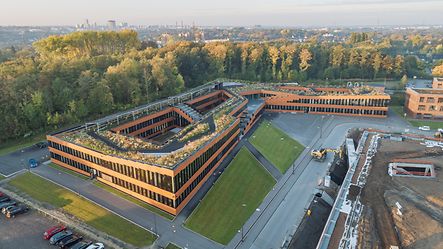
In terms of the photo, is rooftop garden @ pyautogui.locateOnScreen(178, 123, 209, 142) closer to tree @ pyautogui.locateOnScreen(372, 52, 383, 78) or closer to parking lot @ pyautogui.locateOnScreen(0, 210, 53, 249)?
parking lot @ pyautogui.locateOnScreen(0, 210, 53, 249)

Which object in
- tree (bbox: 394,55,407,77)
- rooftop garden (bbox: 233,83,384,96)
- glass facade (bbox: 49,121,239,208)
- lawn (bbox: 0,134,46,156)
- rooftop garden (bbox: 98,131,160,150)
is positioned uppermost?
tree (bbox: 394,55,407,77)

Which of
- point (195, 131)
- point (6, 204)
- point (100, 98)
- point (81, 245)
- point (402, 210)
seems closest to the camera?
point (81, 245)

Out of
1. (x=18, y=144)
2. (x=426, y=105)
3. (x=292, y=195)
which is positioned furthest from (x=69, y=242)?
(x=426, y=105)

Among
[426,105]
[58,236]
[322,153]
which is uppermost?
[426,105]

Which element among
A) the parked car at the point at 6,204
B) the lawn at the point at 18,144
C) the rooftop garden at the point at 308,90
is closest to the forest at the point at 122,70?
the lawn at the point at 18,144

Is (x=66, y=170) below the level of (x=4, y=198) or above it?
above

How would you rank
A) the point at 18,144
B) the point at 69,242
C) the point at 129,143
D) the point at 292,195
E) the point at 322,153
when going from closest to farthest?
the point at 69,242
the point at 292,195
the point at 129,143
the point at 322,153
the point at 18,144

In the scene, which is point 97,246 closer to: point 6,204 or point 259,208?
point 6,204

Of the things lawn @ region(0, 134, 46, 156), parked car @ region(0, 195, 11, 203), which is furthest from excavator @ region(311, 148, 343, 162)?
lawn @ region(0, 134, 46, 156)
